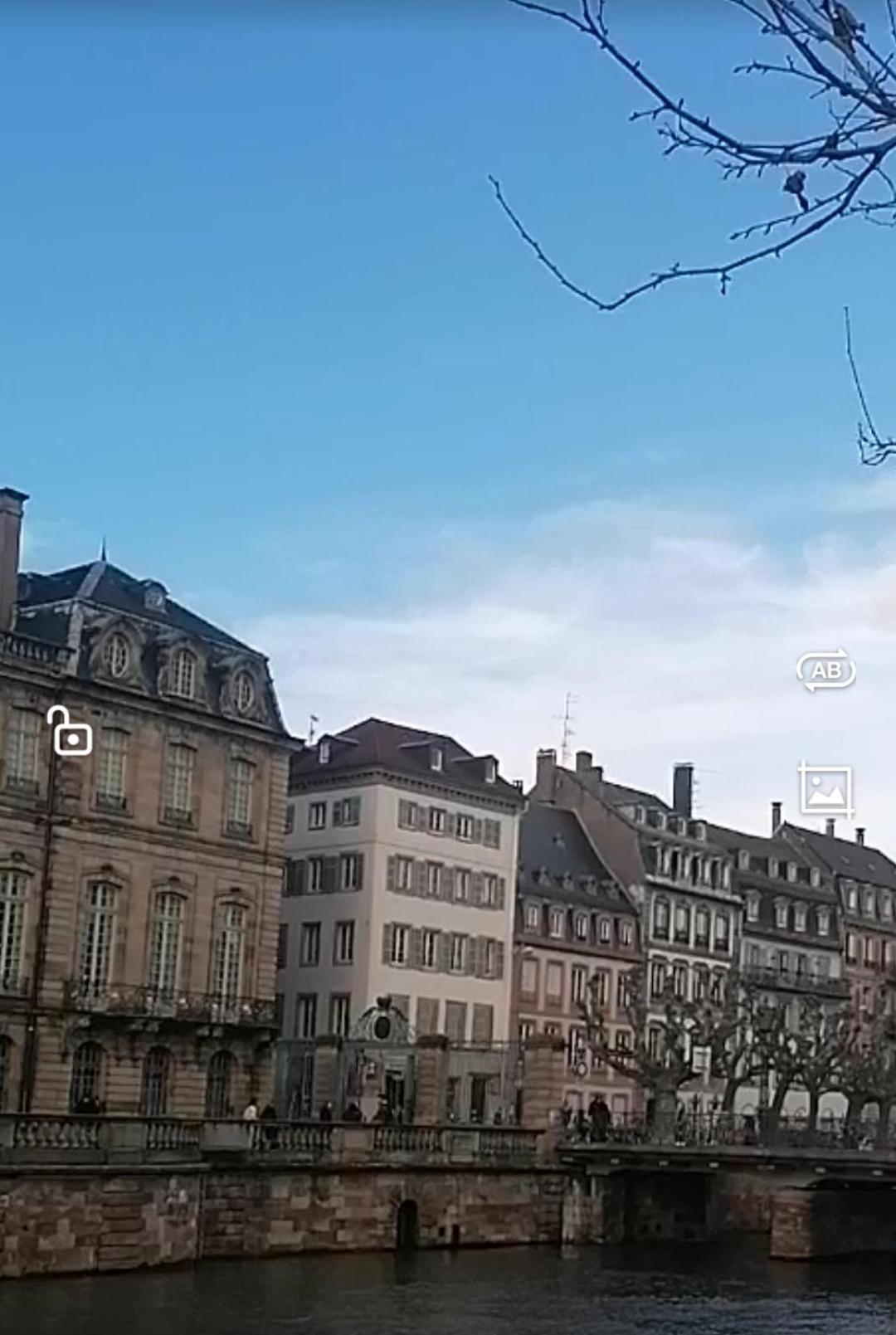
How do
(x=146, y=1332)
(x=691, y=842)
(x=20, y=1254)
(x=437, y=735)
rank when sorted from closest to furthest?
(x=146, y=1332) < (x=20, y=1254) < (x=437, y=735) < (x=691, y=842)

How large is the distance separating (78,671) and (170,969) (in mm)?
7278

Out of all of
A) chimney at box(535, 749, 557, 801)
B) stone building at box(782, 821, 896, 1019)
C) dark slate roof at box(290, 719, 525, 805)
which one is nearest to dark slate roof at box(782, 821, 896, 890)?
stone building at box(782, 821, 896, 1019)

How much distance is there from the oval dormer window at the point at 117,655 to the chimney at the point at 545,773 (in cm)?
2553

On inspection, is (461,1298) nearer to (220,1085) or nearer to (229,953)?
(220,1085)

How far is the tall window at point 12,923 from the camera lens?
43188mm

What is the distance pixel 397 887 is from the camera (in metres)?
55.8

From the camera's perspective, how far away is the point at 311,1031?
183ft

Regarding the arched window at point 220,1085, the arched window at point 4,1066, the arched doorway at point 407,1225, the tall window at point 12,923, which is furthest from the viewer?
the arched window at point 220,1085

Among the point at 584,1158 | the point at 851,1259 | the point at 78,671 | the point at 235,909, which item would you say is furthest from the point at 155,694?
the point at 851,1259

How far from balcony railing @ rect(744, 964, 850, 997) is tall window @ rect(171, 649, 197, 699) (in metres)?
29.7

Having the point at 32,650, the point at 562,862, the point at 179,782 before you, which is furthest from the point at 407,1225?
the point at 562,862

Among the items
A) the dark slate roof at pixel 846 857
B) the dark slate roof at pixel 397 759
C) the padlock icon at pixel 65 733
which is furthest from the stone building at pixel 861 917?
the padlock icon at pixel 65 733

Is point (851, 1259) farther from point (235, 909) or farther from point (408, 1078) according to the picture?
point (235, 909)

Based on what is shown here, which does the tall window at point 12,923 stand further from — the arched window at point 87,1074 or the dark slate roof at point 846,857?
the dark slate roof at point 846,857
